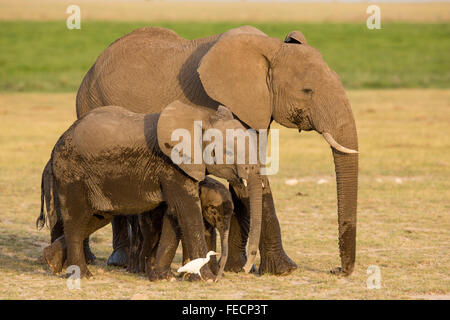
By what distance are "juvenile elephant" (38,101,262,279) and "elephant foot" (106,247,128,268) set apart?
36.4 inches

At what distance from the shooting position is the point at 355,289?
878 centimetres

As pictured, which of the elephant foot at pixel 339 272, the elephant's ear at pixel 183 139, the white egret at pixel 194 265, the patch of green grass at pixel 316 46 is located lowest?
the patch of green grass at pixel 316 46

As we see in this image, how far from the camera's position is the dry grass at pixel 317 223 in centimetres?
875

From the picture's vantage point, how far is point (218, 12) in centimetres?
7794

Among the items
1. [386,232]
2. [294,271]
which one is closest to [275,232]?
[294,271]

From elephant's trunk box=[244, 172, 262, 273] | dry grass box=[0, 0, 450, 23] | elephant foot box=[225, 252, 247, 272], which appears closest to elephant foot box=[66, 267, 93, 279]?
elephant foot box=[225, 252, 247, 272]

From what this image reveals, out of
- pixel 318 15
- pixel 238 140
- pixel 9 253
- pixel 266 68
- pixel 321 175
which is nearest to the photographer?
pixel 238 140

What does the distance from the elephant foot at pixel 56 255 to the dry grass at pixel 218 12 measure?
184ft

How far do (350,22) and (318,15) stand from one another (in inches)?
341

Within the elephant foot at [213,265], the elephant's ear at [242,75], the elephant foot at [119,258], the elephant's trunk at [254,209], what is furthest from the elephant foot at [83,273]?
the elephant's ear at [242,75]

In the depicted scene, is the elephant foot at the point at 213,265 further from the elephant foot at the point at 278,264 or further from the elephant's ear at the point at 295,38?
the elephant's ear at the point at 295,38

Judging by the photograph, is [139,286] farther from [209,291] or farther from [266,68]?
[266,68]

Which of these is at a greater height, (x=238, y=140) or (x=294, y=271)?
(x=238, y=140)

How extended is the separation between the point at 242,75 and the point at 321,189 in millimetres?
6357
